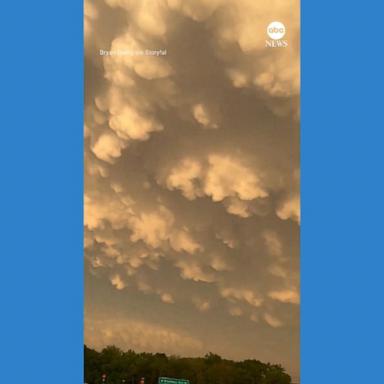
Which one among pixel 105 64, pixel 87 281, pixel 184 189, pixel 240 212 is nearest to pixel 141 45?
pixel 105 64

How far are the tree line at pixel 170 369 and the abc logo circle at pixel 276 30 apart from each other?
188 centimetres

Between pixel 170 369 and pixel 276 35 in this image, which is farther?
pixel 170 369

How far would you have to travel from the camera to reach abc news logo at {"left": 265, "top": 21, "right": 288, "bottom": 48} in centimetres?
354

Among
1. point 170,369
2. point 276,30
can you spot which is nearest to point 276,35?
point 276,30

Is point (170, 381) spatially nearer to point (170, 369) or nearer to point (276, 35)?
point (170, 369)

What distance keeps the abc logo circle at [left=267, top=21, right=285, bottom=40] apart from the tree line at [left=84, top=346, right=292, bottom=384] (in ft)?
6.16

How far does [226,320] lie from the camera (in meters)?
3.67

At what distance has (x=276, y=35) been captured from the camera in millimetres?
3547

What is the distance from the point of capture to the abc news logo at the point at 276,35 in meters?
3.54

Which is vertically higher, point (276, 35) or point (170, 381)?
point (276, 35)

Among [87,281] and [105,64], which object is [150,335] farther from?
[105,64]

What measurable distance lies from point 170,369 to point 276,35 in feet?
6.78

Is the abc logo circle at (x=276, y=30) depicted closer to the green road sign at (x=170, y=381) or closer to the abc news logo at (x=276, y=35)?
the abc news logo at (x=276, y=35)

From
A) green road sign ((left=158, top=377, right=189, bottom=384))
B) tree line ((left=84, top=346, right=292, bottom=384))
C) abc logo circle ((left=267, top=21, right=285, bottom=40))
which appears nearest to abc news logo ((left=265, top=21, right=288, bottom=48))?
abc logo circle ((left=267, top=21, right=285, bottom=40))
